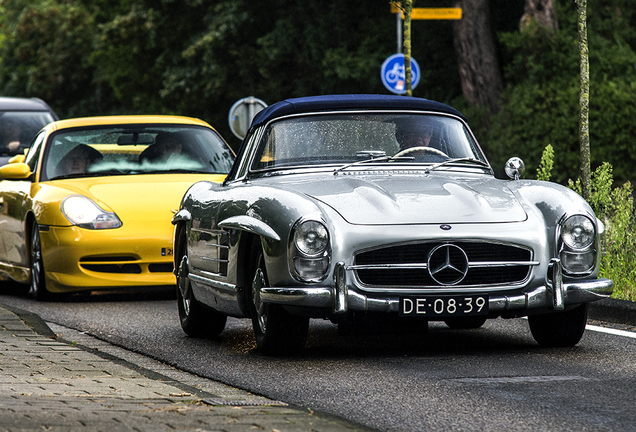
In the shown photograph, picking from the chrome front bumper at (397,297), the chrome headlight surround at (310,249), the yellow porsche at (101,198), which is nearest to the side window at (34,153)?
the yellow porsche at (101,198)

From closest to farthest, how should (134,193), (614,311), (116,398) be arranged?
Result: (116,398) → (614,311) → (134,193)

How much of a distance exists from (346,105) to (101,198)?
356cm

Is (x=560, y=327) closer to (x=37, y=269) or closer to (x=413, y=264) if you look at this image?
(x=413, y=264)

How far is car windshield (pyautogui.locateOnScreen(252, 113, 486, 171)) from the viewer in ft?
26.1

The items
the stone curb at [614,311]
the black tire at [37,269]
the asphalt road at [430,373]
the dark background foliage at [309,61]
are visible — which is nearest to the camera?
the asphalt road at [430,373]

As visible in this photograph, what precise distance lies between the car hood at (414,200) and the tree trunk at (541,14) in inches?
778

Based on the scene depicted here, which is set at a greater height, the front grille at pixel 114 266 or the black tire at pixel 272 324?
the black tire at pixel 272 324

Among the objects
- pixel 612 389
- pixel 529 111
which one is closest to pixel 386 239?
pixel 612 389

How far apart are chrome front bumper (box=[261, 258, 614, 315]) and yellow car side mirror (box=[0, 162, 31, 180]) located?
5.01m

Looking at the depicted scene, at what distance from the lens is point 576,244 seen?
7.09m

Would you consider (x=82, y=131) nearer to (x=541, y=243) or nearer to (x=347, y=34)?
(x=541, y=243)

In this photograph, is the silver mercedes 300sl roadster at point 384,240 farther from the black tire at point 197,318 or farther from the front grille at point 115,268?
the front grille at point 115,268

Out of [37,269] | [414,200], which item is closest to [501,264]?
[414,200]

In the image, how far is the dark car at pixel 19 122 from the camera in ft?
57.0
